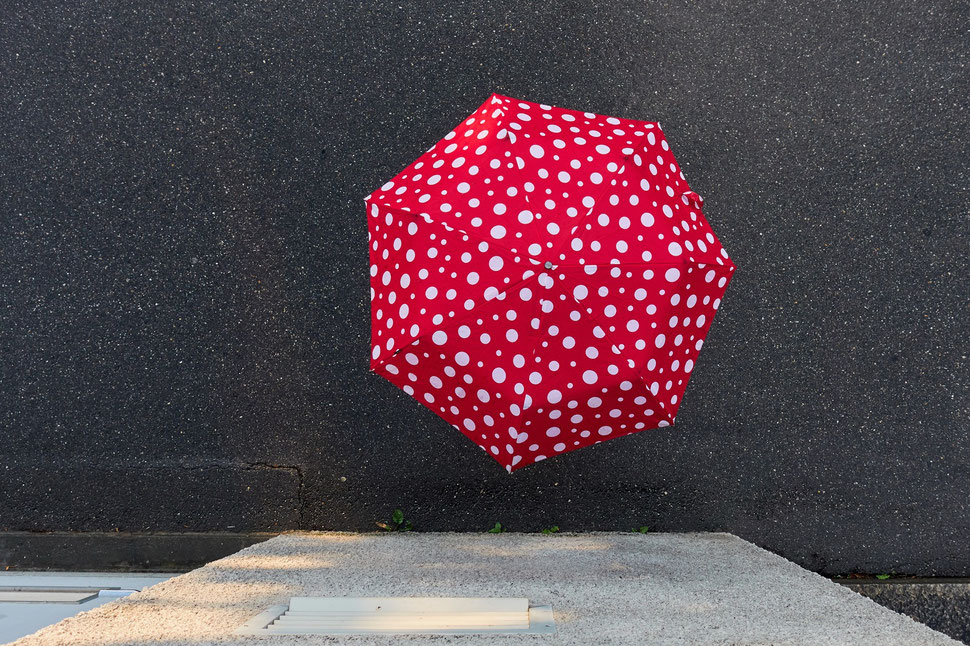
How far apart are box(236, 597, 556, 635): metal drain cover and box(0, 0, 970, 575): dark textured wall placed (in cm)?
125

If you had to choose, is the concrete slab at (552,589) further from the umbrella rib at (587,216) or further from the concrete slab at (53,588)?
the umbrella rib at (587,216)

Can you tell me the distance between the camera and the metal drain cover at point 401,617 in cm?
210

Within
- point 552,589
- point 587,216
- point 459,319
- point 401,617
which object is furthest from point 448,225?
point 552,589

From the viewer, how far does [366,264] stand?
3.61 metres

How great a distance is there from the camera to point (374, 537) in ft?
11.4

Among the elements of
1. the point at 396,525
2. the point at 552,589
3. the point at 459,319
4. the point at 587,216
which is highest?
the point at 587,216

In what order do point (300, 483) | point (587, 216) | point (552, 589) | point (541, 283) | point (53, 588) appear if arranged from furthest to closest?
point (300, 483)
point (53, 588)
point (552, 589)
point (587, 216)
point (541, 283)

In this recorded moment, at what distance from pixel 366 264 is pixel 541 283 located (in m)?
1.63

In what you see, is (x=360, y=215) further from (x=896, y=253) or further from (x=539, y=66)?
(x=896, y=253)

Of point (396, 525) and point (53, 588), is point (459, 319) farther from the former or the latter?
point (53, 588)

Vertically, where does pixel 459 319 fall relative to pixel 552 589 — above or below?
above

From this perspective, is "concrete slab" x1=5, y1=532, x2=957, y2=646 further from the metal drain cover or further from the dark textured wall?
the dark textured wall

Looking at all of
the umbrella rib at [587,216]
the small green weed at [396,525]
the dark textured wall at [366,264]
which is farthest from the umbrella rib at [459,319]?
the small green weed at [396,525]

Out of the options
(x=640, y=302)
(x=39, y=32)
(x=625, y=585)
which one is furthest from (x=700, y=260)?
(x=39, y=32)
